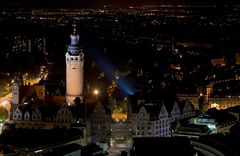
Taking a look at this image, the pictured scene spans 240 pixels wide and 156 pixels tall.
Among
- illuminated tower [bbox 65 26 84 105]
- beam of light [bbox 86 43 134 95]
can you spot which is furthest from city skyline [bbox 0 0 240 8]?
illuminated tower [bbox 65 26 84 105]

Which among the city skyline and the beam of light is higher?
the city skyline

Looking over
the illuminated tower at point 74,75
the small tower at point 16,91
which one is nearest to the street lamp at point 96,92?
the illuminated tower at point 74,75

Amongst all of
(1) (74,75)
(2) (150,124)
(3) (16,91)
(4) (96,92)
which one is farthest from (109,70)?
(2) (150,124)

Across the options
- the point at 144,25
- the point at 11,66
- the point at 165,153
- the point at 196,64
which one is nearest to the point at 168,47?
the point at 196,64

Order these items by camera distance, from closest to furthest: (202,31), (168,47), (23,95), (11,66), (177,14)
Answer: (23,95) < (11,66) < (168,47) < (202,31) < (177,14)

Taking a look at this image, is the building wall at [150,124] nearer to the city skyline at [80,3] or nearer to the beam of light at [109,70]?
the beam of light at [109,70]

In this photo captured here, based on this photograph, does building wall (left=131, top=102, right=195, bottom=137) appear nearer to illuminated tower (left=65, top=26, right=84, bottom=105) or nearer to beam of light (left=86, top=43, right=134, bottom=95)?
illuminated tower (left=65, top=26, right=84, bottom=105)

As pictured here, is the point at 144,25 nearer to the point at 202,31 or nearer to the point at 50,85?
the point at 202,31

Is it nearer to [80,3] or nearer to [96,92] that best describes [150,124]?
[96,92]

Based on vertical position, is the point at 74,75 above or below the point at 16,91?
above

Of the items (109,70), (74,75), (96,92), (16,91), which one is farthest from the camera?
(109,70)

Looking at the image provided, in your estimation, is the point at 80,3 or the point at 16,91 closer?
the point at 16,91
